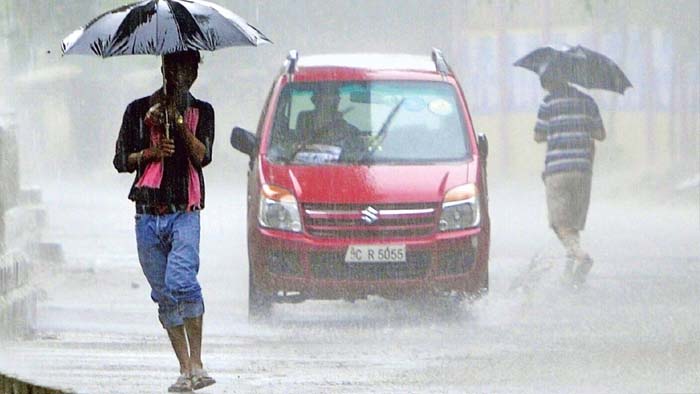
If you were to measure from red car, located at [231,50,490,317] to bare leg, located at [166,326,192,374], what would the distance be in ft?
9.70

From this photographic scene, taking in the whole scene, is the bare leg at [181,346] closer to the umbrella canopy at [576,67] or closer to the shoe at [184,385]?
the shoe at [184,385]

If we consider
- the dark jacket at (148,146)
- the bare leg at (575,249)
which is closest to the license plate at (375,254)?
the bare leg at (575,249)

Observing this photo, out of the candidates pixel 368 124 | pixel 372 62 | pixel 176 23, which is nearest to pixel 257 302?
pixel 368 124

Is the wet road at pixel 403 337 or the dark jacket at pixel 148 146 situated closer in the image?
the dark jacket at pixel 148 146

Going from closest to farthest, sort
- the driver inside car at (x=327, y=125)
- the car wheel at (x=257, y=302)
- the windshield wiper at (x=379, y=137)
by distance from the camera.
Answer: the car wheel at (x=257, y=302), the windshield wiper at (x=379, y=137), the driver inside car at (x=327, y=125)

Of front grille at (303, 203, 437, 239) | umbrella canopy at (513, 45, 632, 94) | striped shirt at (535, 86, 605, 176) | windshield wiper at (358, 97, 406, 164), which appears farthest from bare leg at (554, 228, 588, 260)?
front grille at (303, 203, 437, 239)

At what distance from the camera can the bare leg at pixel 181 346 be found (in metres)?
7.41

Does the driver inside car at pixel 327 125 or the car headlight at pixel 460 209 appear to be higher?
the driver inside car at pixel 327 125

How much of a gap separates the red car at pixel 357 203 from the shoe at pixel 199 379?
2951 mm

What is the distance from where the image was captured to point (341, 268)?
1040cm

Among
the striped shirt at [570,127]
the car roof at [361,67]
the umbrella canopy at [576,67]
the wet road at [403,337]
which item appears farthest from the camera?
the umbrella canopy at [576,67]

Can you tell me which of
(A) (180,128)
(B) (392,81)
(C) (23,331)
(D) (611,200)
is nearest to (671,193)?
(D) (611,200)

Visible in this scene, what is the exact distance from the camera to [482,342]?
10039 millimetres

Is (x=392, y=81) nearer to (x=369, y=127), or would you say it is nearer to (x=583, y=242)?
(x=369, y=127)
